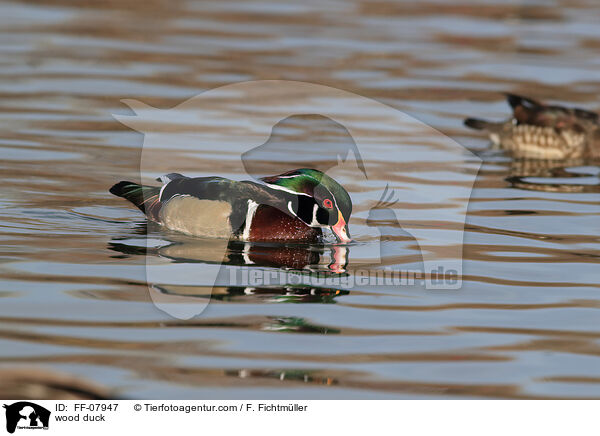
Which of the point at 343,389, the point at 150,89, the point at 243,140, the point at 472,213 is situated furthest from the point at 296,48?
the point at 343,389

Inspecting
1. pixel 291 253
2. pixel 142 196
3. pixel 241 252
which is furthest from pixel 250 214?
pixel 142 196

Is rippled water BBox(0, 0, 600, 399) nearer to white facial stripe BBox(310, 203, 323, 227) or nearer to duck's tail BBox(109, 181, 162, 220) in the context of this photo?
duck's tail BBox(109, 181, 162, 220)

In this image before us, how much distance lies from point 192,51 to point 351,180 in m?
7.94

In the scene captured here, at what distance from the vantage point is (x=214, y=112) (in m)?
14.6

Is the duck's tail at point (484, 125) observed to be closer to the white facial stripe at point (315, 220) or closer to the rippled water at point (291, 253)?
the rippled water at point (291, 253)

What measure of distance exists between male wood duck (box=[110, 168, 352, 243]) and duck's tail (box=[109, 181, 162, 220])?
38 cm

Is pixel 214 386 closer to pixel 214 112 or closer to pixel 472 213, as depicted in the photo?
pixel 472 213

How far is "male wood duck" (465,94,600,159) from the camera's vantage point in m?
13.6

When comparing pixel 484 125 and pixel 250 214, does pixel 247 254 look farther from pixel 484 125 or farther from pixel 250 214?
pixel 484 125

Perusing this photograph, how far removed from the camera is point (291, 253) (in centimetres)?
859
